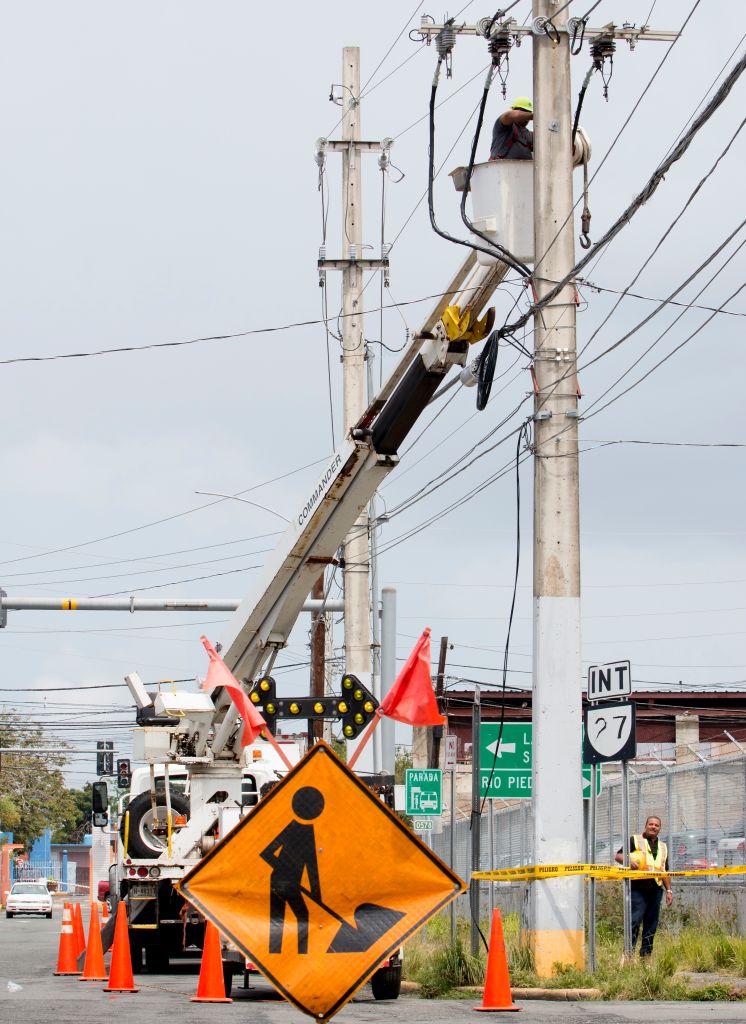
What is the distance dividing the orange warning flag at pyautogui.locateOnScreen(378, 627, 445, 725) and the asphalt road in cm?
226

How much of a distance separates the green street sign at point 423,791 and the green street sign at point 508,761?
7.59 metres

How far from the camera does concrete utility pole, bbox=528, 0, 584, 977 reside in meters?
14.5

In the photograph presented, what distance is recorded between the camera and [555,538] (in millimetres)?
14977

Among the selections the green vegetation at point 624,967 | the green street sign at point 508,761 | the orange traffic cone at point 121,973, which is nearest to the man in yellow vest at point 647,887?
the green vegetation at point 624,967

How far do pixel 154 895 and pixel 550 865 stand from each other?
215 inches

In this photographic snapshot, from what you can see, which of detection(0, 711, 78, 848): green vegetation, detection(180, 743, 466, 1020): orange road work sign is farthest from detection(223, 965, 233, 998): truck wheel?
detection(0, 711, 78, 848): green vegetation

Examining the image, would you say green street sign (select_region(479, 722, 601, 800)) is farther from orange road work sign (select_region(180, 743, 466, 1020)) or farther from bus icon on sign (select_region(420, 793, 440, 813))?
orange road work sign (select_region(180, 743, 466, 1020))

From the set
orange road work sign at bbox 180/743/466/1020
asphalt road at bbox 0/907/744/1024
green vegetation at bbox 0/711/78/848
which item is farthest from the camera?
green vegetation at bbox 0/711/78/848

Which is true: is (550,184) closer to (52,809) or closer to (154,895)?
(154,895)

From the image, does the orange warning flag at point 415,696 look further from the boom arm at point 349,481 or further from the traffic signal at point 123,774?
the traffic signal at point 123,774

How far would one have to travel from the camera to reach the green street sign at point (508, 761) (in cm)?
1728

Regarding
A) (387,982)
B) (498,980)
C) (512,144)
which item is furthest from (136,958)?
(512,144)

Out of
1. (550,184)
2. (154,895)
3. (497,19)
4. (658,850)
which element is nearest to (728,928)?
(658,850)

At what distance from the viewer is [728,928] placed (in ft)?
61.1
